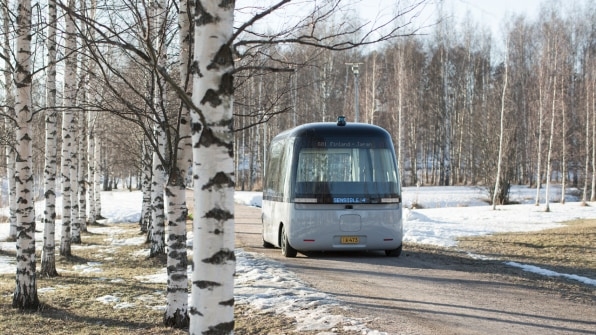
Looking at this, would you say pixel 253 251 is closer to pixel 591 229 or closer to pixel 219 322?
pixel 219 322

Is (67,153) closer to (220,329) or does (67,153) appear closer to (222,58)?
(222,58)

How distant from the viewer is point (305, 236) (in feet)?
36.3

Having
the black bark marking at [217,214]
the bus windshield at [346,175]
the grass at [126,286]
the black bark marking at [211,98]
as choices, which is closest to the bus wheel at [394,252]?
→ the bus windshield at [346,175]

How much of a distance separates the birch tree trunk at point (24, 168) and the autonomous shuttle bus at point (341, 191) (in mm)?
4839

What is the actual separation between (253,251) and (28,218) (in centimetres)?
552

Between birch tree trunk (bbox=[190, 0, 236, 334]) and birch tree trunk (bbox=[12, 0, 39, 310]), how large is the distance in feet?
18.5

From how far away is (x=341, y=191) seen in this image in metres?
11.1

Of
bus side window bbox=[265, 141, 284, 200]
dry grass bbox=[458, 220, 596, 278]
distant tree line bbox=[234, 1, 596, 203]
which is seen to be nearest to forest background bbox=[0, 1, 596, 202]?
distant tree line bbox=[234, 1, 596, 203]

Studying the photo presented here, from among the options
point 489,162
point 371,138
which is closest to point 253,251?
point 371,138

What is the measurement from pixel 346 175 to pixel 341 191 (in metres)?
0.37

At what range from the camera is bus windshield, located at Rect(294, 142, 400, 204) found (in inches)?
435

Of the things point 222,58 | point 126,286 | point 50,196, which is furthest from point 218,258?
point 50,196

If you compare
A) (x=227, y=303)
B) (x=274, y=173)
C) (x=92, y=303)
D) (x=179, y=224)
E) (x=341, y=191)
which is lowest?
(x=92, y=303)

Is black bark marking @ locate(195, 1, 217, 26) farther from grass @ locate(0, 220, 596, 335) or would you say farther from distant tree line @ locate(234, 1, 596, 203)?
distant tree line @ locate(234, 1, 596, 203)
